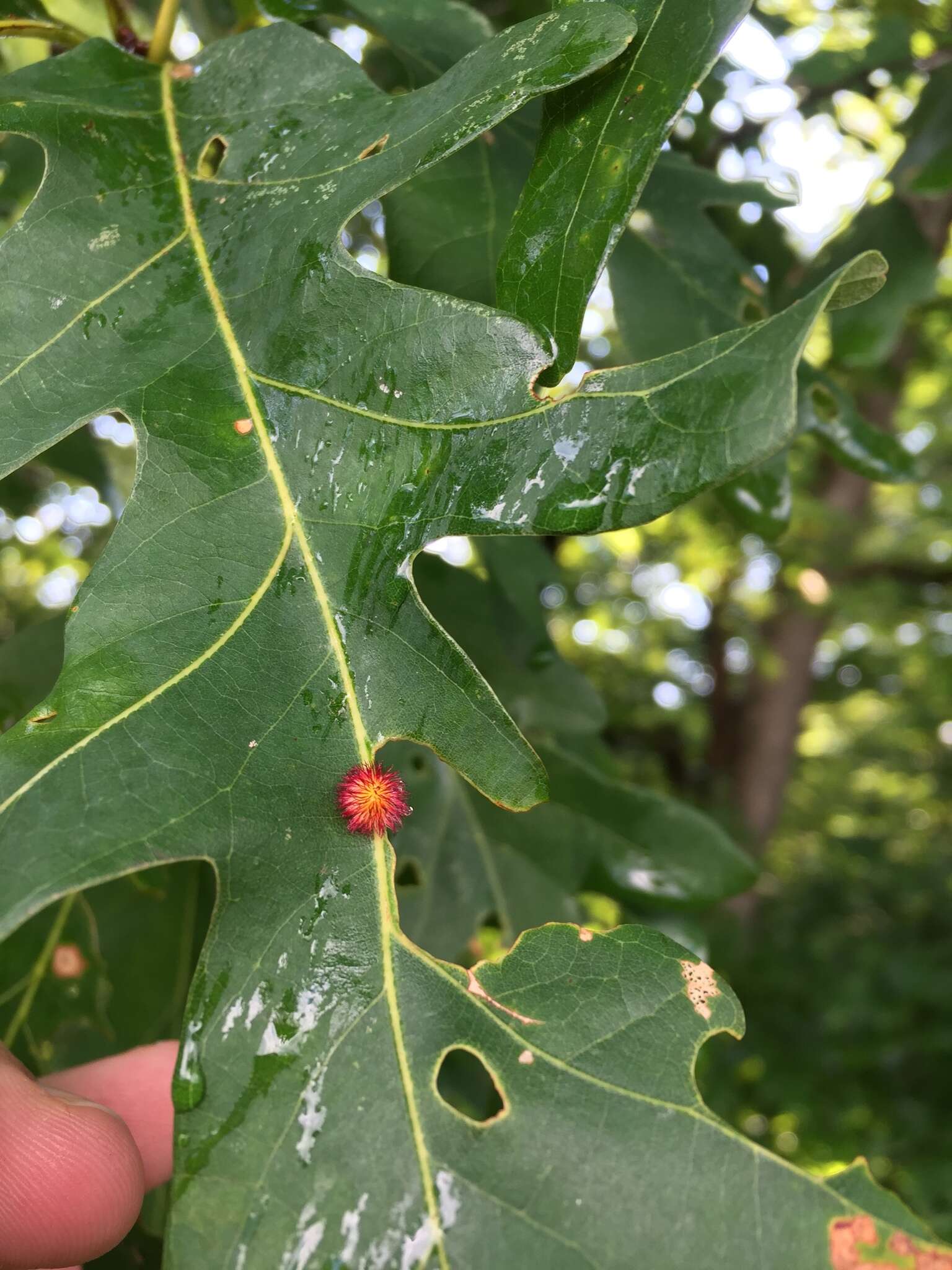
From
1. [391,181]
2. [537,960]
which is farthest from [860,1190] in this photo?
[391,181]

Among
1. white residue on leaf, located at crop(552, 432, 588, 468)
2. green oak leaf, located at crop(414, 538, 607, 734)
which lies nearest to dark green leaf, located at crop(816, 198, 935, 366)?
green oak leaf, located at crop(414, 538, 607, 734)

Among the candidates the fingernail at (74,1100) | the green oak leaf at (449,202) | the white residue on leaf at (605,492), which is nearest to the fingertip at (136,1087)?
the fingernail at (74,1100)

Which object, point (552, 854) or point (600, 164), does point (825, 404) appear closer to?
point (600, 164)

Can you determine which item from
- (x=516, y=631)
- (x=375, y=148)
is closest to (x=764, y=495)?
(x=516, y=631)

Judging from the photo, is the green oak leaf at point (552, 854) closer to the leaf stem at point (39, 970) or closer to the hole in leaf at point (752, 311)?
the leaf stem at point (39, 970)

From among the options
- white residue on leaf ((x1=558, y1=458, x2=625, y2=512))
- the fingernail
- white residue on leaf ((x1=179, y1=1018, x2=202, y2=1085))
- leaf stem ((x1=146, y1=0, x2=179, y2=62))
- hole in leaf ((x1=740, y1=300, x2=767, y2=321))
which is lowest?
the fingernail

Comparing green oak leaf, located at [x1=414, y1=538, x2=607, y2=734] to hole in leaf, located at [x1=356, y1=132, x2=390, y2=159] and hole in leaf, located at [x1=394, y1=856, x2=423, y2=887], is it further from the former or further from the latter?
hole in leaf, located at [x1=356, y1=132, x2=390, y2=159]
